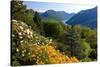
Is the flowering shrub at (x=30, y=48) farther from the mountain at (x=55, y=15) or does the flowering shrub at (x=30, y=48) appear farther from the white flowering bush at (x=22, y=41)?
the mountain at (x=55, y=15)

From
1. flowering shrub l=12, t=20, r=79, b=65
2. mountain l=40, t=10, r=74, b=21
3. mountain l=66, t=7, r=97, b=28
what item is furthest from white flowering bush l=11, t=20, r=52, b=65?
mountain l=66, t=7, r=97, b=28

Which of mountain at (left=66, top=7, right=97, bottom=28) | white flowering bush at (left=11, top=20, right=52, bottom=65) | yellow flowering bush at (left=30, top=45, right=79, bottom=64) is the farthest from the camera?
mountain at (left=66, top=7, right=97, bottom=28)

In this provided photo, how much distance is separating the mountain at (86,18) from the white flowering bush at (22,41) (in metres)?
0.48

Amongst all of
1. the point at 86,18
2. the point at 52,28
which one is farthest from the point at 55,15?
the point at 86,18

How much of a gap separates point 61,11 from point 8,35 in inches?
27.0

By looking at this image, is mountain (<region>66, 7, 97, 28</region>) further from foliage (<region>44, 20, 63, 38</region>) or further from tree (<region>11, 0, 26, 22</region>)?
tree (<region>11, 0, 26, 22</region>)

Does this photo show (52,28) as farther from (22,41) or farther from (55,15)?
(22,41)

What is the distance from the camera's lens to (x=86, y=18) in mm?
2965

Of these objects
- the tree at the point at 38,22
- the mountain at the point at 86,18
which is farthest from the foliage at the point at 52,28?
the mountain at the point at 86,18

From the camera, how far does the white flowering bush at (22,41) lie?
101 inches

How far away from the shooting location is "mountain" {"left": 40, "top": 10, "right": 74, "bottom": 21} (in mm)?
2745

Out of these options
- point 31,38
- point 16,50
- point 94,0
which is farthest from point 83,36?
point 16,50

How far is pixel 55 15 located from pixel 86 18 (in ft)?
1.35

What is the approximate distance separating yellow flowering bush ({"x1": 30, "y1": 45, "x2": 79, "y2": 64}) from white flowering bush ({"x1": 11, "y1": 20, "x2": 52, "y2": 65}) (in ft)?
0.19
